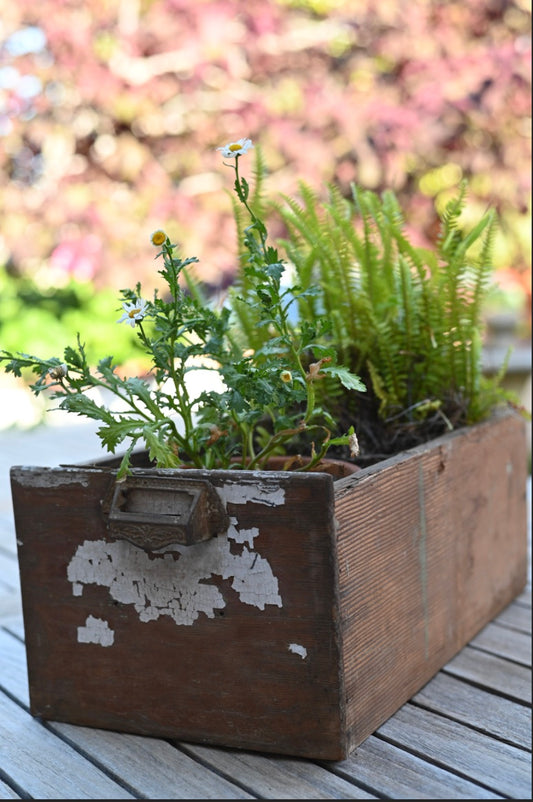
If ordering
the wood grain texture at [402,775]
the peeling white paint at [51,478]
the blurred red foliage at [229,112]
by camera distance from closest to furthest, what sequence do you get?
the wood grain texture at [402,775], the peeling white paint at [51,478], the blurred red foliage at [229,112]

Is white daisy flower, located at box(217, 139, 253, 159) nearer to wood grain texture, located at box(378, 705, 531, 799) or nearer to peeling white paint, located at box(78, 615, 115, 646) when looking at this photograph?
peeling white paint, located at box(78, 615, 115, 646)

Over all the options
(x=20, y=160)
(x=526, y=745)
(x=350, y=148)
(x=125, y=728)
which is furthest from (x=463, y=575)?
(x=20, y=160)

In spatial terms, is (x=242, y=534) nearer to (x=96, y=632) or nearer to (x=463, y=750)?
(x=96, y=632)

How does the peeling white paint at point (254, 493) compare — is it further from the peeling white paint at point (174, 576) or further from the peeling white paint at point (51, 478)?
the peeling white paint at point (51, 478)

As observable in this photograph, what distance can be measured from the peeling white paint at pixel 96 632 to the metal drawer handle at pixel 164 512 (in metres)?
0.13

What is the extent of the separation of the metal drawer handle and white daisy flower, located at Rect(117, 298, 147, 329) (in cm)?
19

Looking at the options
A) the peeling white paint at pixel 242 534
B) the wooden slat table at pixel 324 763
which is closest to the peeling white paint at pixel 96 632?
the wooden slat table at pixel 324 763

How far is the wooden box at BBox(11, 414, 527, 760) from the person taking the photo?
3.32 feet

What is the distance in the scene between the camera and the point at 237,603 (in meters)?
1.04

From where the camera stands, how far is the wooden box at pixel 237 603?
1.01 meters

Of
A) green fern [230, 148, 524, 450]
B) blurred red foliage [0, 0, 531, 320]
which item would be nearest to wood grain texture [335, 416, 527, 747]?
green fern [230, 148, 524, 450]

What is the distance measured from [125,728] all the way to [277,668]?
24 centimetres

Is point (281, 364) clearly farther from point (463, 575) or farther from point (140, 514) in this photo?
point (463, 575)

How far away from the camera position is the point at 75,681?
1.15m
